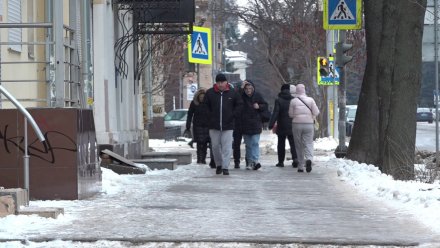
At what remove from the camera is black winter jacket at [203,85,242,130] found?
1540 cm

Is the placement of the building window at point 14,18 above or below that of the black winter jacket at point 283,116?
above

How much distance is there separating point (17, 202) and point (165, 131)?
29240mm

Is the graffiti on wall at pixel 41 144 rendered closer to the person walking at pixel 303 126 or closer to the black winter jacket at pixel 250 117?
the person walking at pixel 303 126

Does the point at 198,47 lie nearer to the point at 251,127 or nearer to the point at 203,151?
the point at 203,151

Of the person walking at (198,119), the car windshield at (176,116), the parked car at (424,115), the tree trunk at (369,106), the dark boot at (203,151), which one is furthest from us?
the parked car at (424,115)

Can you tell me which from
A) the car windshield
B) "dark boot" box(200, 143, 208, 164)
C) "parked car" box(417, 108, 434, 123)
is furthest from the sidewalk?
"parked car" box(417, 108, 434, 123)

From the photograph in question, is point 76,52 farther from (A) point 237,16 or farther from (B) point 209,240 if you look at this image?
(A) point 237,16

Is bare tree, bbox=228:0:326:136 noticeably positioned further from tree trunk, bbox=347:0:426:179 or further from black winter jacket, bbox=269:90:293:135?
tree trunk, bbox=347:0:426:179

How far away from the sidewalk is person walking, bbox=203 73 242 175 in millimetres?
1769

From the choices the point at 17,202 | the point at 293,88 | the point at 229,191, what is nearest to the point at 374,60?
the point at 293,88

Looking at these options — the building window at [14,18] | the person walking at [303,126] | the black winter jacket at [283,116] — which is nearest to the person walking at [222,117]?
the person walking at [303,126]

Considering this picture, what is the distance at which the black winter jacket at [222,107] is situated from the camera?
50.5ft

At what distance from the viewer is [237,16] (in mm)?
39031

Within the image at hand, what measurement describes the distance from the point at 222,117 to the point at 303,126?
1984 mm
